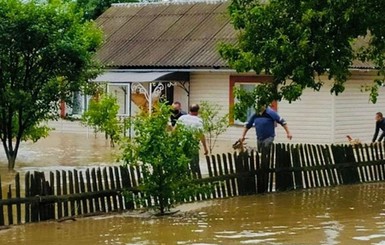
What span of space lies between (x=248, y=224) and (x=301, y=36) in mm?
3646

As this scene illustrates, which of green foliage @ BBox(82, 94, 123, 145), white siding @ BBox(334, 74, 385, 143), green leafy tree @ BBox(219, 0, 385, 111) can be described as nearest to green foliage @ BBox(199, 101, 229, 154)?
green foliage @ BBox(82, 94, 123, 145)

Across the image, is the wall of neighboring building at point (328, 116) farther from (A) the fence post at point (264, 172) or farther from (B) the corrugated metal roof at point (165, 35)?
(A) the fence post at point (264, 172)

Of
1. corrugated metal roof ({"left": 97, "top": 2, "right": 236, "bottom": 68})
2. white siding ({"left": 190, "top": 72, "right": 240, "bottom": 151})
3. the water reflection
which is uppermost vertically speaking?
corrugated metal roof ({"left": 97, "top": 2, "right": 236, "bottom": 68})

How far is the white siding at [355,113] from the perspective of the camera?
A: 29.6m

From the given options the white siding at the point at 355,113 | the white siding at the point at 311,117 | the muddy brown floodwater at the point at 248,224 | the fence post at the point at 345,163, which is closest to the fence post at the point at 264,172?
the muddy brown floodwater at the point at 248,224

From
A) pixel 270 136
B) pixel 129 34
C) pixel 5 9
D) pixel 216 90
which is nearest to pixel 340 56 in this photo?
pixel 270 136

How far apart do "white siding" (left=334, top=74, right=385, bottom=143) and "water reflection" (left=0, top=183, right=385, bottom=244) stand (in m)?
14.7

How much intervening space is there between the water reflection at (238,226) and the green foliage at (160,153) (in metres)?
0.43

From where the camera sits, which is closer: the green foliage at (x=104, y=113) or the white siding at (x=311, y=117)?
the green foliage at (x=104, y=113)

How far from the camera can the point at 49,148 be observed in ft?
91.5

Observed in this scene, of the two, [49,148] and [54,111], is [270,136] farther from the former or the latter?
[49,148]

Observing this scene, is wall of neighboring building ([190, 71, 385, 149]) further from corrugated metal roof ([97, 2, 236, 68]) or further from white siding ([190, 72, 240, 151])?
corrugated metal roof ([97, 2, 236, 68])

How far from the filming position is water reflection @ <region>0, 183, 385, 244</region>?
11.1 meters

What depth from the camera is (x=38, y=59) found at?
778 inches
